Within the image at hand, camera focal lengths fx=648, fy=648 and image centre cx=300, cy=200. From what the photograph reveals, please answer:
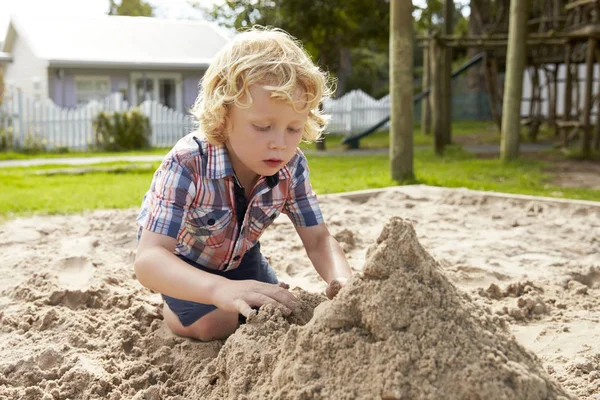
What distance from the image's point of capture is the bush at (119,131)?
13.5 m

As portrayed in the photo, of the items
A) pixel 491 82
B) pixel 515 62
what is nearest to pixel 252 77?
pixel 515 62

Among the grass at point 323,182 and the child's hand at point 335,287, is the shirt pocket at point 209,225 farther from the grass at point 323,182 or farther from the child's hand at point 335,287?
the grass at point 323,182

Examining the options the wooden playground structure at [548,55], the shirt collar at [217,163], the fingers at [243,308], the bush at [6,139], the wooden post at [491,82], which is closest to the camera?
the fingers at [243,308]

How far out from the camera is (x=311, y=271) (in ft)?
11.6

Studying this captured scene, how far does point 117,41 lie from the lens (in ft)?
68.1

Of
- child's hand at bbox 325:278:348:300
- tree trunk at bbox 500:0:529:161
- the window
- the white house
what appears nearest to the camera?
child's hand at bbox 325:278:348:300

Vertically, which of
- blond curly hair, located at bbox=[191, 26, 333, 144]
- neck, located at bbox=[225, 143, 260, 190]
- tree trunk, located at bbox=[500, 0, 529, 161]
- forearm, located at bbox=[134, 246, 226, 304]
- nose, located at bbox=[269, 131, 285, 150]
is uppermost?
tree trunk, located at bbox=[500, 0, 529, 161]

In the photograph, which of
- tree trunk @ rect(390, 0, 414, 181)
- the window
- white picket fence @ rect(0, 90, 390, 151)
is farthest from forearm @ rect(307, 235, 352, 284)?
the window

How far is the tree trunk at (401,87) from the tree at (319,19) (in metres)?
6.92

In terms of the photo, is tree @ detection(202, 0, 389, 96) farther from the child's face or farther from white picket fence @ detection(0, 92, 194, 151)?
the child's face

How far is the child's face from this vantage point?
2078 mm

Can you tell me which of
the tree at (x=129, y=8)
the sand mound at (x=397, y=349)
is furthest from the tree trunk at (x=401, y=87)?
the tree at (x=129, y=8)

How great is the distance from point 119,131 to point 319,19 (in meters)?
4.88

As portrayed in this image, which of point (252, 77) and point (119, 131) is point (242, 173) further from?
point (119, 131)
